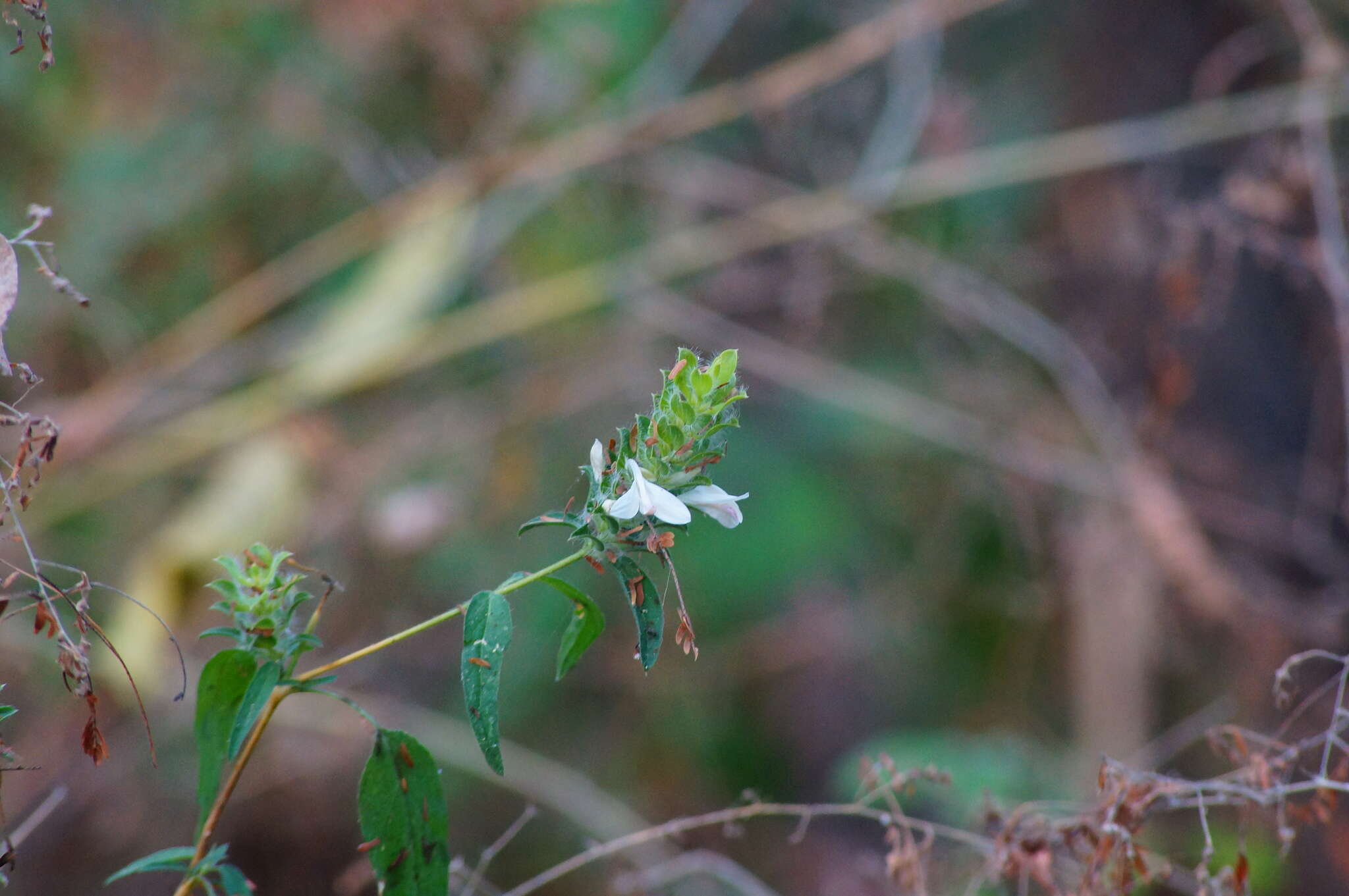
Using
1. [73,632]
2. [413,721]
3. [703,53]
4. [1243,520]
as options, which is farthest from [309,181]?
[1243,520]

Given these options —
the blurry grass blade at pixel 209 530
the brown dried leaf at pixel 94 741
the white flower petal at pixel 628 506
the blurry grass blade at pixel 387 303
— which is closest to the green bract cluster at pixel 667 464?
the white flower petal at pixel 628 506

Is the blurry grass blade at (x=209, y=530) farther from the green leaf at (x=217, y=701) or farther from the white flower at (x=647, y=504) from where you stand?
the white flower at (x=647, y=504)

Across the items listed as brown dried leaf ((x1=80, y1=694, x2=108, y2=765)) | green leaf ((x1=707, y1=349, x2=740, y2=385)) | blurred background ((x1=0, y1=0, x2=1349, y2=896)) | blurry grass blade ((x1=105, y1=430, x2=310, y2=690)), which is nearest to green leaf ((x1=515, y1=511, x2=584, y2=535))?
green leaf ((x1=707, y1=349, x2=740, y2=385))

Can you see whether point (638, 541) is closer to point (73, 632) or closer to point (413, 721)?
point (413, 721)

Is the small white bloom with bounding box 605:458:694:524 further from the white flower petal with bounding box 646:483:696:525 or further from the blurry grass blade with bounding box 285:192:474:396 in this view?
the blurry grass blade with bounding box 285:192:474:396

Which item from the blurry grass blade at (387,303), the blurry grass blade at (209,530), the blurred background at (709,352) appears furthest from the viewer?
the blurry grass blade at (387,303)

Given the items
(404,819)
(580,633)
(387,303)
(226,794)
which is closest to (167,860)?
(226,794)
